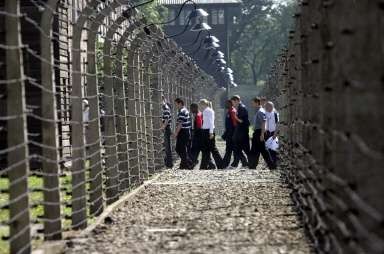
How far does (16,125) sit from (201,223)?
277 cm

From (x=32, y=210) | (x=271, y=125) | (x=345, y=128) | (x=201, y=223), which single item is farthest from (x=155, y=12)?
(x=345, y=128)

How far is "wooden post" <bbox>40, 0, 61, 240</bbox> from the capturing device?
306 inches

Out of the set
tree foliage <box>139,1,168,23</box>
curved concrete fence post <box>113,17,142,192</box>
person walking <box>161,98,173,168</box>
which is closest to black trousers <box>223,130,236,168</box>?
person walking <box>161,98,173,168</box>

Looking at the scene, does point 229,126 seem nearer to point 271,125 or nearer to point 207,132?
point 207,132

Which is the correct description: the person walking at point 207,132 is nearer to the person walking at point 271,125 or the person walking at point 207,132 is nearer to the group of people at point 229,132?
the group of people at point 229,132

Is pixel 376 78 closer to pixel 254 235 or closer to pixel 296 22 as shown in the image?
pixel 254 235

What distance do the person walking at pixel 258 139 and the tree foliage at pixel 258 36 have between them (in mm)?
96390

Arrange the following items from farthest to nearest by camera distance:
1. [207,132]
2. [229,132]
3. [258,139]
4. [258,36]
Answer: [258,36], [229,132], [207,132], [258,139]

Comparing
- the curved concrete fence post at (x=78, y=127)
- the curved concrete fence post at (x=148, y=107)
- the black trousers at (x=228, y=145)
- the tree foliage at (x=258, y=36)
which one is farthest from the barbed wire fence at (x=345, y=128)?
the tree foliage at (x=258, y=36)

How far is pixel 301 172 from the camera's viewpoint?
9.84m

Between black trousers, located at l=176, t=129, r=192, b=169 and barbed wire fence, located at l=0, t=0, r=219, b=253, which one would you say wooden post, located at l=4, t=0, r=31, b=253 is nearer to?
barbed wire fence, located at l=0, t=0, r=219, b=253

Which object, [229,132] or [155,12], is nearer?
[229,132]

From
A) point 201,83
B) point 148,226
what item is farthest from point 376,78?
point 201,83

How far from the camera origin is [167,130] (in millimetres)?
21609
